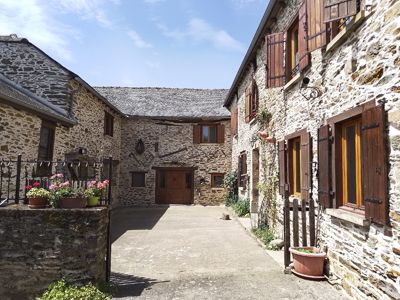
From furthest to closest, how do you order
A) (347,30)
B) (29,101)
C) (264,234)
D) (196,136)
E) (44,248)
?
(196,136) < (29,101) < (264,234) < (44,248) < (347,30)

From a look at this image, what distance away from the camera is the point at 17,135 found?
8234mm

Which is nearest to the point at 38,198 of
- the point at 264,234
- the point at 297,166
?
the point at 297,166

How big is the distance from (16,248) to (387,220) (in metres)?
4.89

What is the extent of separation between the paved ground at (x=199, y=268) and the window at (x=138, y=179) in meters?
7.52

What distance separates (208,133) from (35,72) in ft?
30.0

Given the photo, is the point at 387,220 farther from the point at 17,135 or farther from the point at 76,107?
the point at 76,107

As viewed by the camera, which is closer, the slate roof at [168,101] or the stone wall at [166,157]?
the stone wall at [166,157]

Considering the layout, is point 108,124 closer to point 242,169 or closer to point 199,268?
point 242,169

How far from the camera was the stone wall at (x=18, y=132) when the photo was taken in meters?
7.77

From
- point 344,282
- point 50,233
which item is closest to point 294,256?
point 344,282

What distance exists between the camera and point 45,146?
9.70 m

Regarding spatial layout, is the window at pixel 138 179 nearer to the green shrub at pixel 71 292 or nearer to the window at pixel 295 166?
the window at pixel 295 166

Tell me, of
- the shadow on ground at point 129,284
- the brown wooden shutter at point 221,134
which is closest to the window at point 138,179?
the brown wooden shutter at point 221,134

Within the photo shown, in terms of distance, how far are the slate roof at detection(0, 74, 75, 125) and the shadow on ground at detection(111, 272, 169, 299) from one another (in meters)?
5.00
